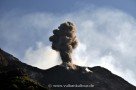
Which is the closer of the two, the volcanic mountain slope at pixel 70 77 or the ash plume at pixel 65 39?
the ash plume at pixel 65 39

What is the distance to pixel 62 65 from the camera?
152500mm

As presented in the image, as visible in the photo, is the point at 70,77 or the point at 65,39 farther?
the point at 70,77

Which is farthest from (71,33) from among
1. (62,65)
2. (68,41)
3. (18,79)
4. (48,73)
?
(18,79)

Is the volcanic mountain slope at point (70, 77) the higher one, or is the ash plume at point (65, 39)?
the ash plume at point (65, 39)

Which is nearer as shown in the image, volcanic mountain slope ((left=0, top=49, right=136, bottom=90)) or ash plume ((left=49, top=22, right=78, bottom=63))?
ash plume ((left=49, top=22, right=78, bottom=63))

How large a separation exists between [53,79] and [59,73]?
598 cm

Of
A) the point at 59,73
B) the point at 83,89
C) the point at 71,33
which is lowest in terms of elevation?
the point at 83,89

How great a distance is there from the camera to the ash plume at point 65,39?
138500mm

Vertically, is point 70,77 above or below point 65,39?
below

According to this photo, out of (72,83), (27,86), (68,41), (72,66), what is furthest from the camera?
(72,66)

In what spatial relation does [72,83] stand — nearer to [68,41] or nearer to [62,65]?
[62,65]

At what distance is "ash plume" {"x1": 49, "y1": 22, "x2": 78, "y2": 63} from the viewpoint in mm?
138500

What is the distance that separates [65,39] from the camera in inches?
5413

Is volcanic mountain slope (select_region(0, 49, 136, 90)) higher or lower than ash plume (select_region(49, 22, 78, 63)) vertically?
lower
